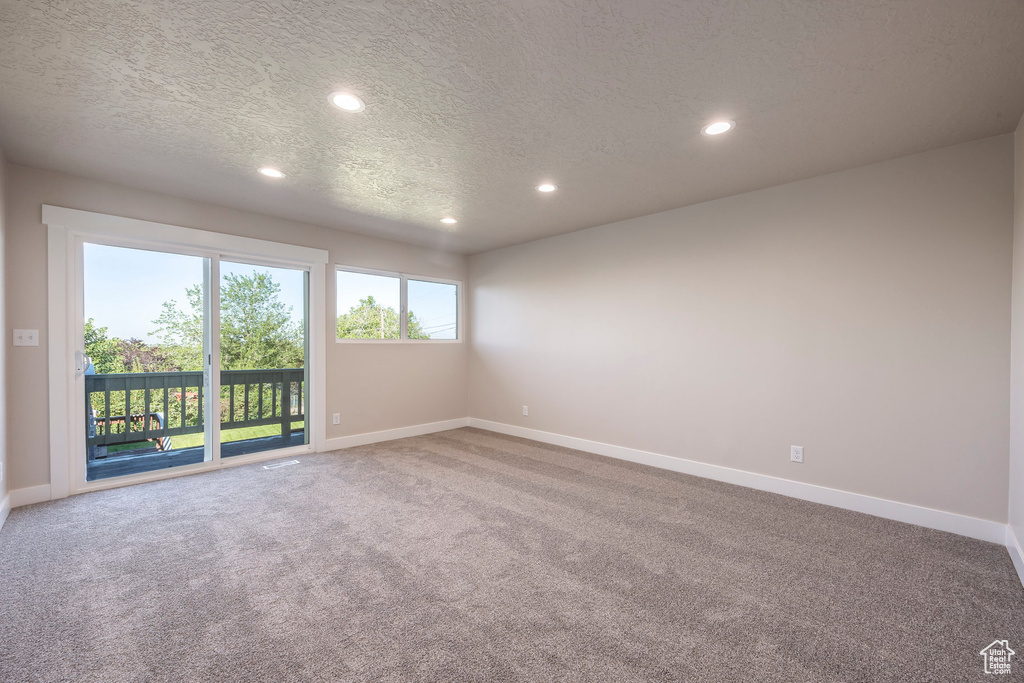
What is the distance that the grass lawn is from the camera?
3789 millimetres

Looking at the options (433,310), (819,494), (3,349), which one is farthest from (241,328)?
(819,494)

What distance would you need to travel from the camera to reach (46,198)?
318 cm

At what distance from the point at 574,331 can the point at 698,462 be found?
1869 mm

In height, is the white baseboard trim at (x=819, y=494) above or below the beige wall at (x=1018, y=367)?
below

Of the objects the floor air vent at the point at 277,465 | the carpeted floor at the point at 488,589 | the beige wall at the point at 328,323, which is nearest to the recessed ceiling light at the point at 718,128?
the carpeted floor at the point at 488,589

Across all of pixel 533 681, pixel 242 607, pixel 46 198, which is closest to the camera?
pixel 533 681

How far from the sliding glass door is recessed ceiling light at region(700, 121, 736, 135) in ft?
13.2

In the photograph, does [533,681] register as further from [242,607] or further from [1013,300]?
[1013,300]

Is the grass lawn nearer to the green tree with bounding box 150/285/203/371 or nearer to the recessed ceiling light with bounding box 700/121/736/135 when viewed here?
the green tree with bounding box 150/285/203/371

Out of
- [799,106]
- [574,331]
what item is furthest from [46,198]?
[799,106]

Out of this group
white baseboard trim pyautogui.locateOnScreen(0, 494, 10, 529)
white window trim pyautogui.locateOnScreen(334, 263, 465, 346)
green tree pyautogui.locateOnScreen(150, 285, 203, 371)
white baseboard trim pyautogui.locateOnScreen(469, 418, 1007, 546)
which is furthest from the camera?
white window trim pyautogui.locateOnScreen(334, 263, 465, 346)

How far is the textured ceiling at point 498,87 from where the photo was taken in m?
1.67

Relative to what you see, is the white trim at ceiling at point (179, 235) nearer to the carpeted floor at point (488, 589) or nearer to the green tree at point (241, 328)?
the green tree at point (241, 328)

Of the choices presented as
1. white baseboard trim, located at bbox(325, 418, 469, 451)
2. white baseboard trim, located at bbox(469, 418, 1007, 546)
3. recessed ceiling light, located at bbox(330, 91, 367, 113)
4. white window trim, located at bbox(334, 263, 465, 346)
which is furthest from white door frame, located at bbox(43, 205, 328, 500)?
white baseboard trim, located at bbox(469, 418, 1007, 546)
